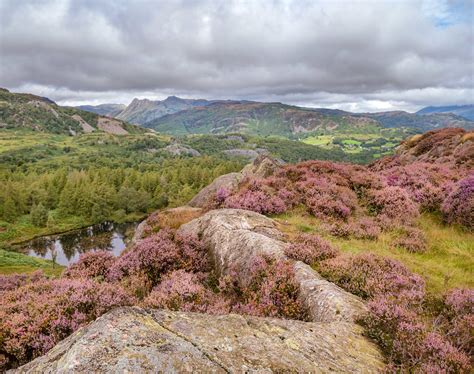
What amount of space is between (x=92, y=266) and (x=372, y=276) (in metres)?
11.9

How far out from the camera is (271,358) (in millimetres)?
5453

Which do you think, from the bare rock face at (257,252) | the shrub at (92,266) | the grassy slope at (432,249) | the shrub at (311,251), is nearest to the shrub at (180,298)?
the bare rock face at (257,252)

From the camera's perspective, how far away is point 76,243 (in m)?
91.2

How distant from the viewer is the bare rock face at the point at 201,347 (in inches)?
181

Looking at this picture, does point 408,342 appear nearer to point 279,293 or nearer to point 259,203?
point 279,293

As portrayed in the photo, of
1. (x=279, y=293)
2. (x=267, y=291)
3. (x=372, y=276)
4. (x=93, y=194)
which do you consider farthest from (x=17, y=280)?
(x=93, y=194)

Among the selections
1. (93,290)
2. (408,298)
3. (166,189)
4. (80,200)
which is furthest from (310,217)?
(166,189)

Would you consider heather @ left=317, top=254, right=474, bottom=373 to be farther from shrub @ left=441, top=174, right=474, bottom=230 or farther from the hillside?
shrub @ left=441, top=174, right=474, bottom=230

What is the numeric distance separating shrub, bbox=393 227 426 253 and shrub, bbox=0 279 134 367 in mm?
12127

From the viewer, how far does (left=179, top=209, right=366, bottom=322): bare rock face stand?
326 inches

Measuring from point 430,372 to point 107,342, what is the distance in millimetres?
5990

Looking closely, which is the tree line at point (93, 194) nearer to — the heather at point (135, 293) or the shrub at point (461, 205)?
the heather at point (135, 293)

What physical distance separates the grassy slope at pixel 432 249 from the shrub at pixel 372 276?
0.95m

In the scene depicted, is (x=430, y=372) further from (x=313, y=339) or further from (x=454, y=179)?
(x=454, y=179)
